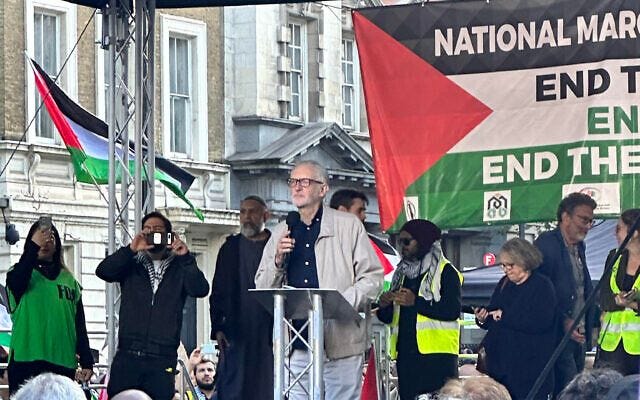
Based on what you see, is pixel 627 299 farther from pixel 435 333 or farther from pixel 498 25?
pixel 498 25

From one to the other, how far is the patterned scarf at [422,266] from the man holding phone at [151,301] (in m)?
1.32

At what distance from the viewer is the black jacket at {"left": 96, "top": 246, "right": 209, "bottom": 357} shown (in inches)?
501

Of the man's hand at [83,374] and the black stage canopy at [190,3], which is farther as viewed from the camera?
the black stage canopy at [190,3]

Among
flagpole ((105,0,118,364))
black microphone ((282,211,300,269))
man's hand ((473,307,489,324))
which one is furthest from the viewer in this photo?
flagpole ((105,0,118,364))

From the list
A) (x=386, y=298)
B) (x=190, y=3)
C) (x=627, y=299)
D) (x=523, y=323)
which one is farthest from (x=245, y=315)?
(x=190, y=3)

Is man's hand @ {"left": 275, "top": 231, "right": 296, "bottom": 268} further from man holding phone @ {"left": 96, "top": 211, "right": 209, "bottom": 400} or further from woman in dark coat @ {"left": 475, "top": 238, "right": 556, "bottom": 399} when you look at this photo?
woman in dark coat @ {"left": 475, "top": 238, "right": 556, "bottom": 399}

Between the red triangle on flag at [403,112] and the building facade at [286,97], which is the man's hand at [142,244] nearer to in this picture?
the red triangle on flag at [403,112]

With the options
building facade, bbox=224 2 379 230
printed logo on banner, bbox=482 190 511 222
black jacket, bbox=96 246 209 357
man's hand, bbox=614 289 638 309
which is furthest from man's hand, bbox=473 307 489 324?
building facade, bbox=224 2 379 230

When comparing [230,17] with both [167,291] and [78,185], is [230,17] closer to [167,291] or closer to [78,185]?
[78,185]

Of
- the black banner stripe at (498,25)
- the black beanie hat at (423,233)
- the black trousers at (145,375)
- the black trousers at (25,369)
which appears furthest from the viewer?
the black banner stripe at (498,25)

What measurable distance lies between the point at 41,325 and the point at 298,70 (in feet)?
92.8

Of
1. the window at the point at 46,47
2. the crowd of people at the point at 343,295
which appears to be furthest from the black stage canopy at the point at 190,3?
the window at the point at 46,47

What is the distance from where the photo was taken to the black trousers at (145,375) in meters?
12.7

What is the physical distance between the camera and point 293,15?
4075 centimetres
